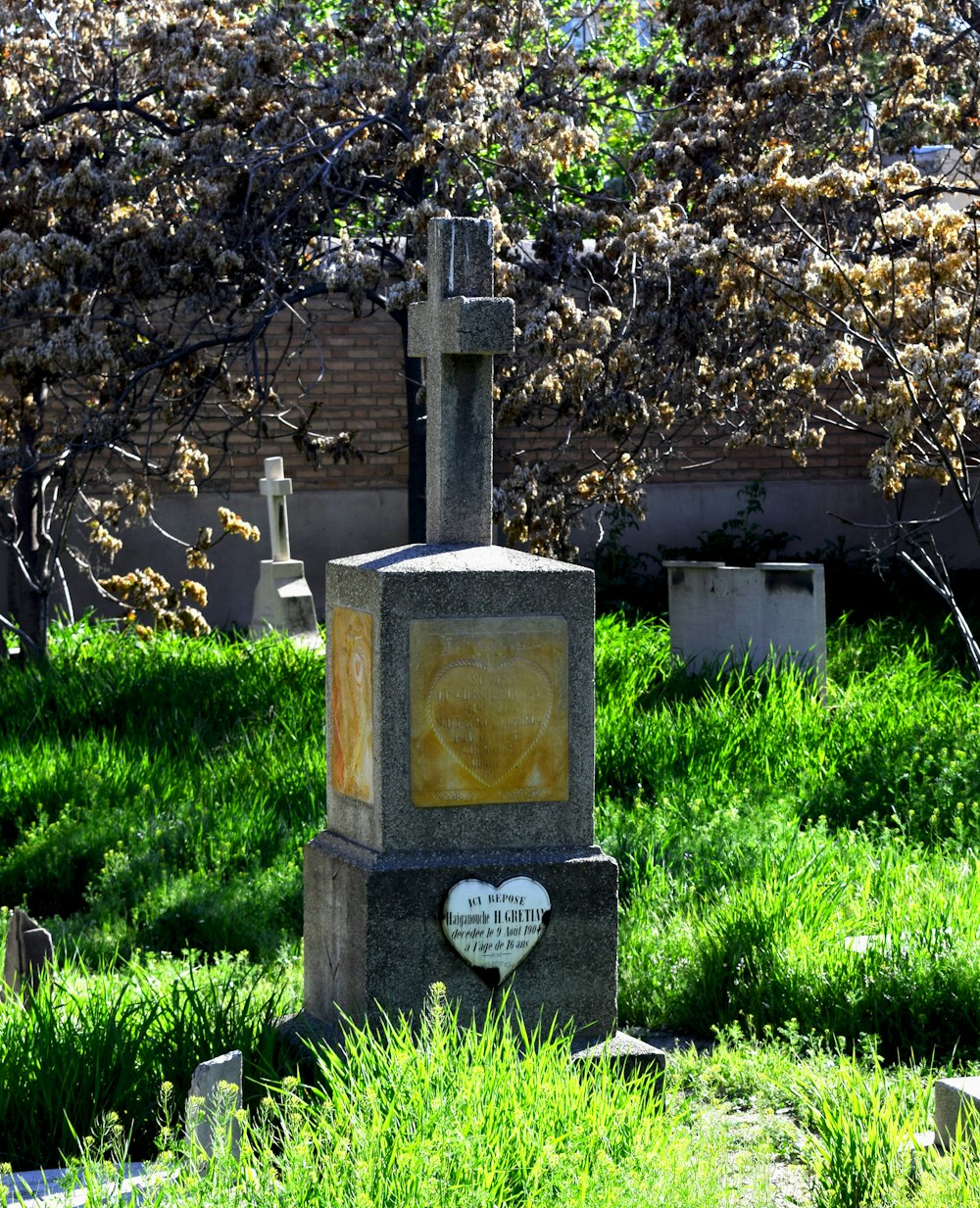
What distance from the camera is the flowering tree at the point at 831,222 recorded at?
7.06 meters

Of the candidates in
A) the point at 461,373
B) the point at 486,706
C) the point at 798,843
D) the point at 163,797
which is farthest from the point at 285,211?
the point at 486,706

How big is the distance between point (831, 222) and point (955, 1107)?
6.75 m

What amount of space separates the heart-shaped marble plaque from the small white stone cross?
23.0ft

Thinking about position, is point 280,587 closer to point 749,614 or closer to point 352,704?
point 749,614

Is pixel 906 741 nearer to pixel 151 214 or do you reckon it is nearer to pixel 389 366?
pixel 151 214

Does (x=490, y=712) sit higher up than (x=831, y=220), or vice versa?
(x=831, y=220)

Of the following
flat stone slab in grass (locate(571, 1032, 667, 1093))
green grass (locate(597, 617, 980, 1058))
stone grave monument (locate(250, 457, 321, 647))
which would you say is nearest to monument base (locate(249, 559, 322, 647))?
stone grave monument (locate(250, 457, 321, 647))

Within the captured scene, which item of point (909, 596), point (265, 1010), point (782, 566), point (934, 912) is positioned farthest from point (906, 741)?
point (909, 596)

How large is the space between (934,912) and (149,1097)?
2363 millimetres

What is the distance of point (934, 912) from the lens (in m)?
4.88

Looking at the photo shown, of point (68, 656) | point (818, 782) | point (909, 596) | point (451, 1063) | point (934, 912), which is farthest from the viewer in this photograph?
point (909, 596)

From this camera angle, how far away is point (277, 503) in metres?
11.2

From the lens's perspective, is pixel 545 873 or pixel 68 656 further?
pixel 68 656

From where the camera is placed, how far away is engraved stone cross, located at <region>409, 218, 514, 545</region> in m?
4.51
